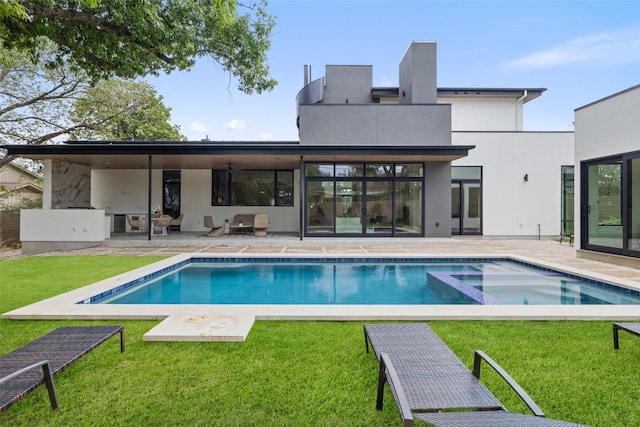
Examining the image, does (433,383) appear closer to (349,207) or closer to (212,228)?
(349,207)

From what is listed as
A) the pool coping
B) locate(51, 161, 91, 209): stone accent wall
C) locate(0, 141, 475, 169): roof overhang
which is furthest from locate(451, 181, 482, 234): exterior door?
locate(51, 161, 91, 209): stone accent wall

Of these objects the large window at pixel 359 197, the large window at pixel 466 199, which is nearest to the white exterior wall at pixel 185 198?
the large window at pixel 359 197

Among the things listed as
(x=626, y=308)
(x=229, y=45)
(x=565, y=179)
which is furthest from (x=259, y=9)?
(x=565, y=179)

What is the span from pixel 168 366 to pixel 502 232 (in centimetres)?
1465

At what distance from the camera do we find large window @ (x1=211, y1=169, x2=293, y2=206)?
52.0 feet

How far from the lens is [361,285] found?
7055 mm

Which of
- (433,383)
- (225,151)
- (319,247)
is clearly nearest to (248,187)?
(225,151)

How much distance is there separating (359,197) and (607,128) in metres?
7.27

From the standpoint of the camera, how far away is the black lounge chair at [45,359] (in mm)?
2040

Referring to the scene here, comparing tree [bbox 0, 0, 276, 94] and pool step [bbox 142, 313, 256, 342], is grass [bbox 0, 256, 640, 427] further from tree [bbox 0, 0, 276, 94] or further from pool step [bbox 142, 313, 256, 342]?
tree [bbox 0, 0, 276, 94]

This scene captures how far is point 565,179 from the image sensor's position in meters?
14.7

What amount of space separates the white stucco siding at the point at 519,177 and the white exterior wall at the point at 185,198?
8033 millimetres

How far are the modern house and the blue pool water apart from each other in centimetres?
421

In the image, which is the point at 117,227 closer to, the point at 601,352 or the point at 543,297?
the point at 543,297
